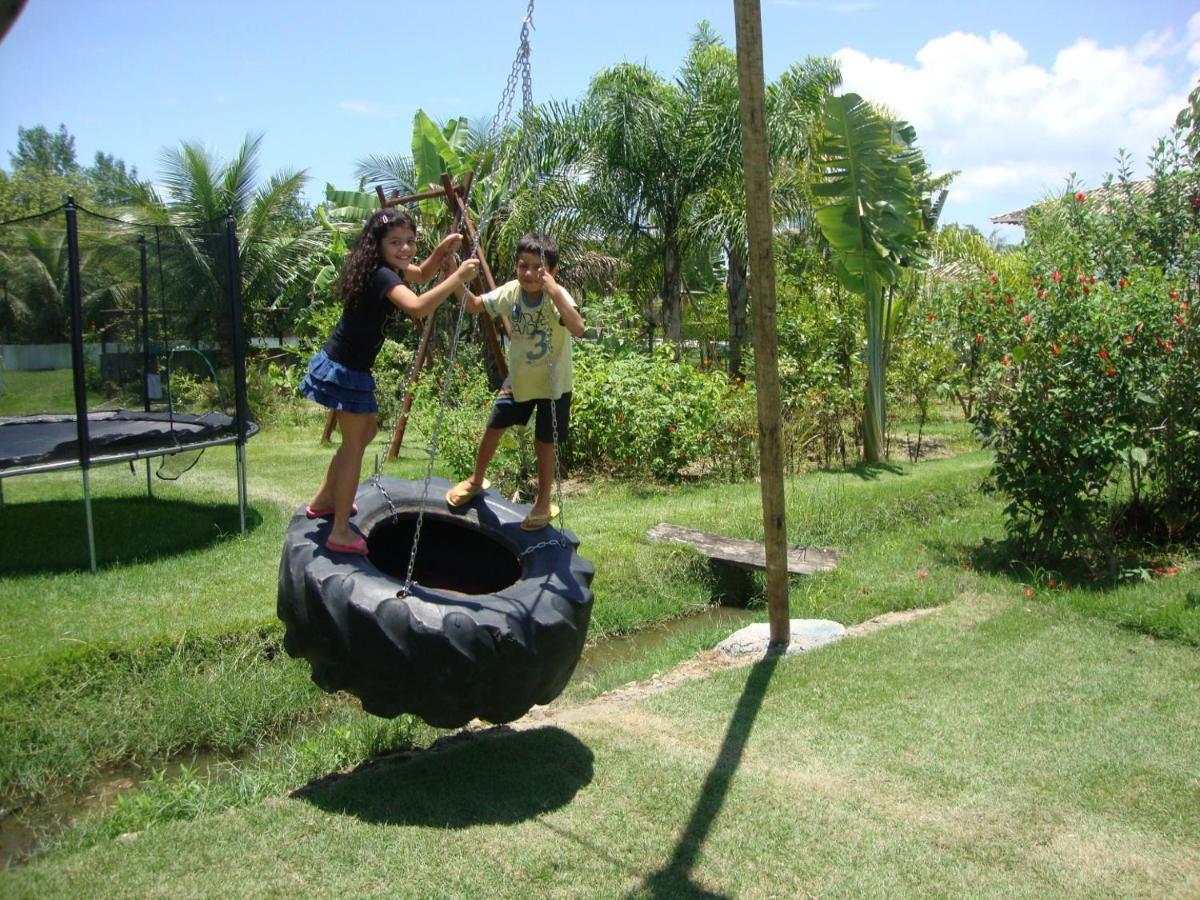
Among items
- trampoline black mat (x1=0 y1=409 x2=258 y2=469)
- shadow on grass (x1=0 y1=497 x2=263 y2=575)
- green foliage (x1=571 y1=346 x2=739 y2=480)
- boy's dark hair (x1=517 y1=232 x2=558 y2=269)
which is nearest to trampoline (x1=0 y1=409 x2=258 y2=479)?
trampoline black mat (x1=0 y1=409 x2=258 y2=469)

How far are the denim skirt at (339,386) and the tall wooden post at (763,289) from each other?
248 centimetres

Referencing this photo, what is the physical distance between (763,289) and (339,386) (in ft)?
8.83

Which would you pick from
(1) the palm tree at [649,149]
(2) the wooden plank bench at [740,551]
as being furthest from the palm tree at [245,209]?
(2) the wooden plank bench at [740,551]

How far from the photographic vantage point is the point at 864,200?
1209cm

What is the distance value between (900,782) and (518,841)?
1.73m

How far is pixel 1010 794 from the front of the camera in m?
4.43

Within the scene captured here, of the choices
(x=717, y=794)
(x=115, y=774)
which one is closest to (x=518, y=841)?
(x=717, y=794)

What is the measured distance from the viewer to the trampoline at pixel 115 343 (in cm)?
833

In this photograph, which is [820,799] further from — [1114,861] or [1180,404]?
[1180,404]

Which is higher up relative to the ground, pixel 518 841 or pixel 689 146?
pixel 689 146

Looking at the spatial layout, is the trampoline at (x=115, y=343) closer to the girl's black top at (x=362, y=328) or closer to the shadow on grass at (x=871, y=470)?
the girl's black top at (x=362, y=328)

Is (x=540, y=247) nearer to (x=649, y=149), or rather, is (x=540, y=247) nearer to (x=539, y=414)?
(x=539, y=414)

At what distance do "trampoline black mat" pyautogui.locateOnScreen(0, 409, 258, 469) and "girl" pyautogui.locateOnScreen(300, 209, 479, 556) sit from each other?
436cm

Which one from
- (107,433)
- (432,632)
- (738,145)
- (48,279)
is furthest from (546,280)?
(738,145)
